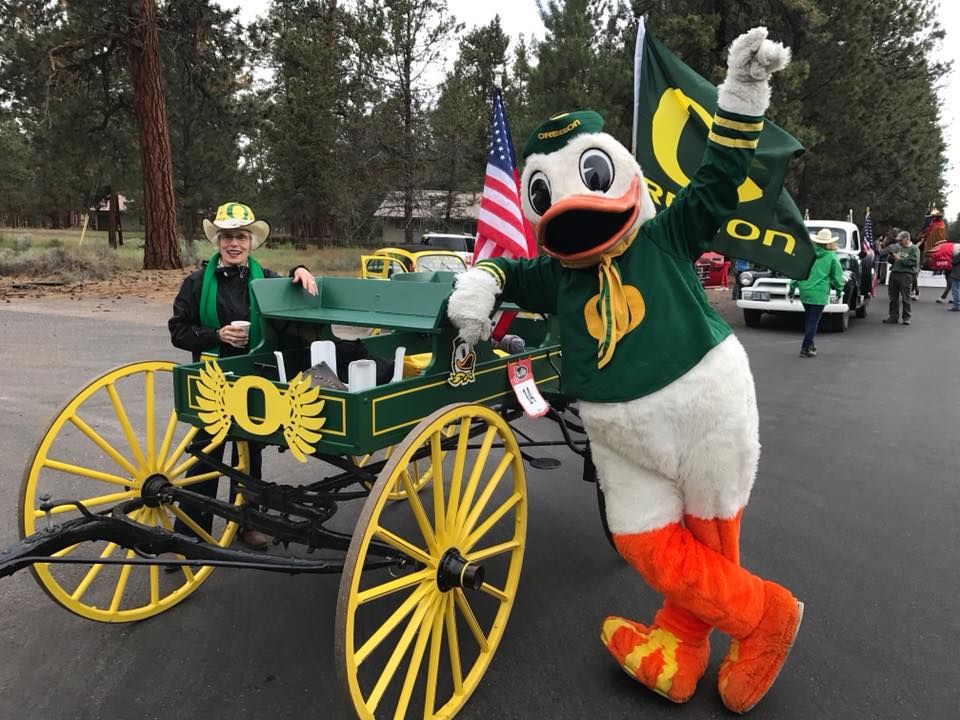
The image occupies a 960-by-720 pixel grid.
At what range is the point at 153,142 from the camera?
17.4 meters

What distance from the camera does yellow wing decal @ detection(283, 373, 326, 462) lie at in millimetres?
2402

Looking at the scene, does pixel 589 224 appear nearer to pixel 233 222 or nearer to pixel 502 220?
pixel 233 222

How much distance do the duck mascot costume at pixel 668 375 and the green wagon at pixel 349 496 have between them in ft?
1.49

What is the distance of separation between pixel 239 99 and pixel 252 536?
19371mm

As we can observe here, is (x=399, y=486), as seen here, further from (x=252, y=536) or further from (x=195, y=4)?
(x=195, y=4)

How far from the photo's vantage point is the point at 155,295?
15.2 meters

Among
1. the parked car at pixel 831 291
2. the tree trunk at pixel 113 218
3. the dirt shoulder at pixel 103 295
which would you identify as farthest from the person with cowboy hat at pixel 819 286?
the tree trunk at pixel 113 218

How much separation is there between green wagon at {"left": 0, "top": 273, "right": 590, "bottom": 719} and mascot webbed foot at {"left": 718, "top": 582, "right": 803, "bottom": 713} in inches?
35.1

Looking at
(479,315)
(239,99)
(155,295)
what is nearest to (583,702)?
(479,315)

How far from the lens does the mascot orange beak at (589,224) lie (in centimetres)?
249

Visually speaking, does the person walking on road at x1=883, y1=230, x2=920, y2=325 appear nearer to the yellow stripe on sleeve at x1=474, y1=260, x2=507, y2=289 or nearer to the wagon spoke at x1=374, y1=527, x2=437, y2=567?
the yellow stripe on sleeve at x1=474, y1=260, x2=507, y2=289

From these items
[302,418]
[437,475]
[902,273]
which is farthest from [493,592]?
[902,273]

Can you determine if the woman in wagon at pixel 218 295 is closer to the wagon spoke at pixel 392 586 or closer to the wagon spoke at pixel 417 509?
the wagon spoke at pixel 417 509

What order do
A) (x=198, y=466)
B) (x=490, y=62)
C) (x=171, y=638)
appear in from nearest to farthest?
(x=171, y=638) → (x=198, y=466) → (x=490, y=62)
